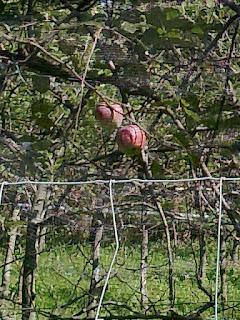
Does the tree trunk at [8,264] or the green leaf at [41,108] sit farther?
the tree trunk at [8,264]

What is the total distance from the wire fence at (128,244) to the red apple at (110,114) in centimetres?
14

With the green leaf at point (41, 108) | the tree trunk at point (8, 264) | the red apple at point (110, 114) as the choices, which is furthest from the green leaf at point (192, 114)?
the tree trunk at point (8, 264)

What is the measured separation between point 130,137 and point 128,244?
372mm

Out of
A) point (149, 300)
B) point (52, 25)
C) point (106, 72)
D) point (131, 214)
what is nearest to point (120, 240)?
point (131, 214)

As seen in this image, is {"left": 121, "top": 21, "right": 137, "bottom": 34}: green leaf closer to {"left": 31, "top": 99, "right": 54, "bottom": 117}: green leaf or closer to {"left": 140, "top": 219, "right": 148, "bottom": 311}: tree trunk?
{"left": 31, "top": 99, "right": 54, "bottom": 117}: green leaf

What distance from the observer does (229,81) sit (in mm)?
1371

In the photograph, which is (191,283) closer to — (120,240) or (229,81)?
(120,240)

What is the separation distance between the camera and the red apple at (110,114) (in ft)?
4.09

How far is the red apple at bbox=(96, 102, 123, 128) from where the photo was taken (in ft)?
4.09

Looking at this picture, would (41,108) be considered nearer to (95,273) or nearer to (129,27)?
(129,27)

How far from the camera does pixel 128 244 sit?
1.54m

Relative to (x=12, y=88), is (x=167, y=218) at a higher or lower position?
lower

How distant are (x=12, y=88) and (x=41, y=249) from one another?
37cm

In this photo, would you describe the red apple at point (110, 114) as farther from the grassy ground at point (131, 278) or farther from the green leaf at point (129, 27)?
the grassy ground at point (131, 278)
